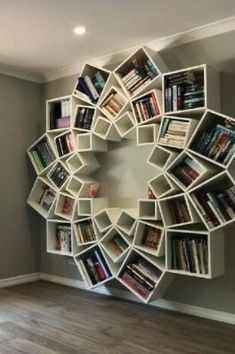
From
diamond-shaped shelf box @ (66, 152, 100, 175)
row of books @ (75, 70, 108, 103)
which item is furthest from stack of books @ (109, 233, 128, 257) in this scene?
row of books @ (75, 70, 108, 103)

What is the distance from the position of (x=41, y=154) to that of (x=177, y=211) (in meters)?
1.94

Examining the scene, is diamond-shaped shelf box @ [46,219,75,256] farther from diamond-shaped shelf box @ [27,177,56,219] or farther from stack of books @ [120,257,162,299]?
stack of books @ [120,257,162,299]

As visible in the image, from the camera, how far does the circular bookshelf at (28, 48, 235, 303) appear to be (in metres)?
3.29

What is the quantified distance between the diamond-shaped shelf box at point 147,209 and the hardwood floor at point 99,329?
86cm

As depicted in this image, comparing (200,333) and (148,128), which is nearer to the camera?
(200,333)

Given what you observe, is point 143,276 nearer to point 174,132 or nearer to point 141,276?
point 141,276

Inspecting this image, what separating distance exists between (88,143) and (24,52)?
3.73ft

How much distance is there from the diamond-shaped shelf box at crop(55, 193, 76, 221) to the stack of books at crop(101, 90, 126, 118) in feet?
3.26

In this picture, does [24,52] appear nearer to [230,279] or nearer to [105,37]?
[105,37]

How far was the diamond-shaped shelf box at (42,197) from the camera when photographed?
4.56m

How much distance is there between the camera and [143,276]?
12.0 feet

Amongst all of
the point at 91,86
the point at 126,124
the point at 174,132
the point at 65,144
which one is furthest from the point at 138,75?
the point at 65,144

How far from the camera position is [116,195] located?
13.8 ft

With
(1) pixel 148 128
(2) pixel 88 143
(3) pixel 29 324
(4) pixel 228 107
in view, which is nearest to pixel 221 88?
(4) pixel 228 107
